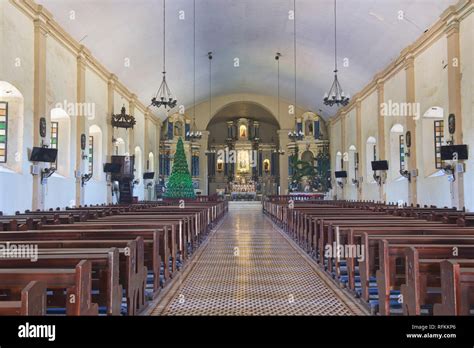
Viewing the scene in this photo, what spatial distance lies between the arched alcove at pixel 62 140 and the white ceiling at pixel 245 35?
2255 mm

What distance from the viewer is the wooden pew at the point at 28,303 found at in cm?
155

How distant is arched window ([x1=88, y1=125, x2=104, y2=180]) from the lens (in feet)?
48.8

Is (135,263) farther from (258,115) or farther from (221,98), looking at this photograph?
(258,115)

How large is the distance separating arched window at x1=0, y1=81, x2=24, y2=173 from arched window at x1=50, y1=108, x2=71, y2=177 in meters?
2.55

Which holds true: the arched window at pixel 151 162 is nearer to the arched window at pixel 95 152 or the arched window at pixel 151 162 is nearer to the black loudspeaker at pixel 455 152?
the arched window at pixel 95 152

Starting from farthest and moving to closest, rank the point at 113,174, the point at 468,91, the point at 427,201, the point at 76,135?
the point at 113,174, the point at 76,135, the point at 427,201, the point at 468,91

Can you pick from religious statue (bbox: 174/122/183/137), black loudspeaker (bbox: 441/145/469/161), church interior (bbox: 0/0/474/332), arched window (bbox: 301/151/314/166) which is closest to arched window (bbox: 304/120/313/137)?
church interior (bbox: 0/0/474/332)

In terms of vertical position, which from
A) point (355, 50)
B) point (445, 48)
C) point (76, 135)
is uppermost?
point (355, 50)

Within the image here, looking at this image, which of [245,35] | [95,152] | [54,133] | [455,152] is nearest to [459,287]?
[455,152]

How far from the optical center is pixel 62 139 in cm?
1260

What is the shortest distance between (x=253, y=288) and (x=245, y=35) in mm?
12925

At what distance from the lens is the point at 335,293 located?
429cm
